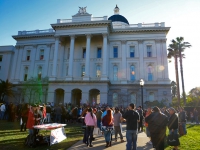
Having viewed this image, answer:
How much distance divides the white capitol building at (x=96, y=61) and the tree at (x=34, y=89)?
1.25m

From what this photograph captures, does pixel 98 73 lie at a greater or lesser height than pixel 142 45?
lesser

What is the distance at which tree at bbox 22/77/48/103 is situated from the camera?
114 feet

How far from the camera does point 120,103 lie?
33250 millimetres

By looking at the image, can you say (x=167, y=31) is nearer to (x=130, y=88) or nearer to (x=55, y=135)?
(x=130, y=88)

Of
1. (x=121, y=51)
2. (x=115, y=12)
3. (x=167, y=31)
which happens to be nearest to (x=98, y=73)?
(x=121, y=51)

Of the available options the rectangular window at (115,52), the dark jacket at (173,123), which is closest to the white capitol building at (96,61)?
the rectangular window at (115,52)

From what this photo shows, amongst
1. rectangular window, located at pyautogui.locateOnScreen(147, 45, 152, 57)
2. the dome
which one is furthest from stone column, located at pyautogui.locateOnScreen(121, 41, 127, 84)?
the dome

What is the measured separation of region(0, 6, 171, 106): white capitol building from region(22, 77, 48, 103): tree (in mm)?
1246

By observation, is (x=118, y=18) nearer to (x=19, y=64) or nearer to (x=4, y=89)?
(x=19, y=64)

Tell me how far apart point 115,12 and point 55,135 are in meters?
48.1

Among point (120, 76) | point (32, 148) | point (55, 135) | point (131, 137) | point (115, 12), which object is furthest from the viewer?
point (115, 12)

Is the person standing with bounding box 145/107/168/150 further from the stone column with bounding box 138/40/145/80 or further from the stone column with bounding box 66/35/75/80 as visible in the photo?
the stone column with bounding box 138/40/145/80

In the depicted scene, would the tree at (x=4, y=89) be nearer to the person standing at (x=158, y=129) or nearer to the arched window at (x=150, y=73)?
the arched window at (x=150, y=73)

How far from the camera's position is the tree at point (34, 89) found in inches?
1363
